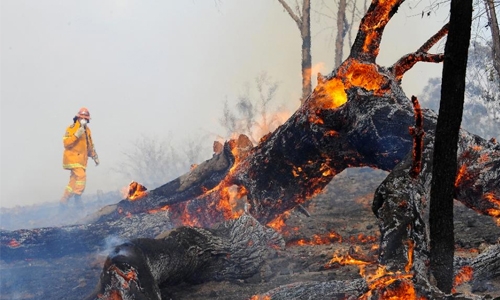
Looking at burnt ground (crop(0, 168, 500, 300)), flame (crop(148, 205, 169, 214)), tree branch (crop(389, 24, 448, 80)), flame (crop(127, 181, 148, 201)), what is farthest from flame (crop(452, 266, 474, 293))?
flame (crop(127, 181, 148, 201))

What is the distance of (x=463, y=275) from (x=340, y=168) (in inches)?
103

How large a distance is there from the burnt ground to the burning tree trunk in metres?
0.52

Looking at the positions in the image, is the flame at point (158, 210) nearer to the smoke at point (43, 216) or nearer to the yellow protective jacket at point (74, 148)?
the smoke at point (43, 216)

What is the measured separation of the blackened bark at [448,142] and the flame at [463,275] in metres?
0.86

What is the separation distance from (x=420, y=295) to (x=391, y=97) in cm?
298

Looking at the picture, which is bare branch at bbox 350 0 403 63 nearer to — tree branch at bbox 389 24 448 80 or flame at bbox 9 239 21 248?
tree branch at bbox 389 24 448 80

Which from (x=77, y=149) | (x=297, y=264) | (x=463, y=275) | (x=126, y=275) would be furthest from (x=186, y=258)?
(x=77, y=149)

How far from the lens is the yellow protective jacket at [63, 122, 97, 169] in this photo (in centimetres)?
1040

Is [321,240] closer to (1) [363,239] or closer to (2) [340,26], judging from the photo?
(1) [363,239]

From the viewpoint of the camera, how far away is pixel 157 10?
60.7 metres

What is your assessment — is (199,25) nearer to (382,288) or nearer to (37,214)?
(37,214)

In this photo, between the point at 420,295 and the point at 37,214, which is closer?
the point at 420,295

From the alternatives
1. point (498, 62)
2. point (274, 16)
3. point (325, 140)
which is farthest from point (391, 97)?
point (274, 16)

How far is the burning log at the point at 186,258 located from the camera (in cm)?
326
